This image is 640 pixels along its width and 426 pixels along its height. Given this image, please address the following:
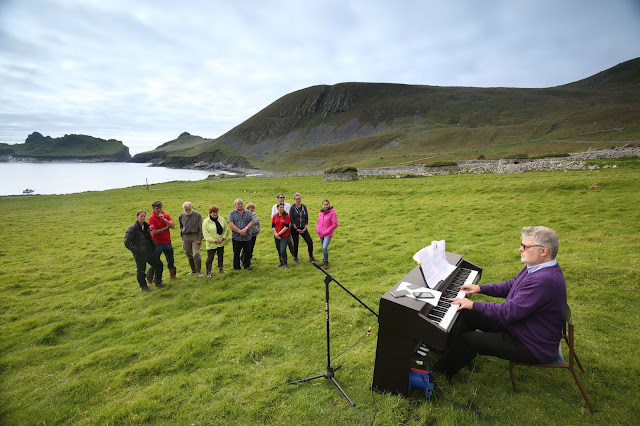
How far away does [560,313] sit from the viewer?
3.67m

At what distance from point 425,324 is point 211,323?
5.68 metres

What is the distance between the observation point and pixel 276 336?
6367 mm

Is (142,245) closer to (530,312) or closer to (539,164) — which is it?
(530,312)

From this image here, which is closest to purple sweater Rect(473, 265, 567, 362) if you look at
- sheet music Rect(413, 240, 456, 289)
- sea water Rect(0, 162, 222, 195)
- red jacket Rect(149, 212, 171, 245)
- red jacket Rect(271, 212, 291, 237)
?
sheet music Rect(413, 240, 456, 289)

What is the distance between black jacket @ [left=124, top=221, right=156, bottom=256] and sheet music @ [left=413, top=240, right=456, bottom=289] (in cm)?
851

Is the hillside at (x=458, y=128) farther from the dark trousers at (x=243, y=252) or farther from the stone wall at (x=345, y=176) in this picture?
the dark trousers at (x=243, y=252)

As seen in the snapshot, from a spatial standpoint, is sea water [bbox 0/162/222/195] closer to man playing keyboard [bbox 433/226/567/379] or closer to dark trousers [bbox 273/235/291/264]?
dark trousers [bbox 273/235/291/264]

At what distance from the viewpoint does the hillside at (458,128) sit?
2445 inches

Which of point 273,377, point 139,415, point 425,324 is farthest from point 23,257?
point 425,324

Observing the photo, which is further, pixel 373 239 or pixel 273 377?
pixel 373 239

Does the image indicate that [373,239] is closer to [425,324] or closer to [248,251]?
[248,251]

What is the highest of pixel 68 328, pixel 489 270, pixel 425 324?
pixel 425 324

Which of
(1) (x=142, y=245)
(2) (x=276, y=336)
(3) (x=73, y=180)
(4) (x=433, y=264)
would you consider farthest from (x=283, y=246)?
(3) (x=73, y=180)

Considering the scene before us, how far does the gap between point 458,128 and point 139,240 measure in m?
106
